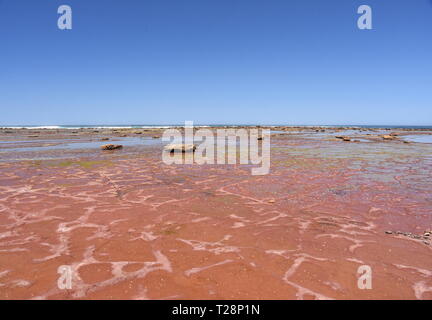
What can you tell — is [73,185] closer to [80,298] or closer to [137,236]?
[137,236]

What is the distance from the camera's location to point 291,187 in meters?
9.59

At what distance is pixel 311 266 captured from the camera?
4355 mm

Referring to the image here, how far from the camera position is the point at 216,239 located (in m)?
5.39

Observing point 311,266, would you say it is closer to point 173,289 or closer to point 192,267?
point 192,267

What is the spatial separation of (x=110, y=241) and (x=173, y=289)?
7.09 ft

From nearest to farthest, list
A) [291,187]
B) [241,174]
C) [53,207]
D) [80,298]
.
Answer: [80,298]
[53,207]
[291,187]
[241,174]

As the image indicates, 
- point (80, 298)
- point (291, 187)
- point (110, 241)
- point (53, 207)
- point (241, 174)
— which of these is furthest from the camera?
point (241, 174)

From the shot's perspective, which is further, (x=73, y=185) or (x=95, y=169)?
(x=95, y=169)

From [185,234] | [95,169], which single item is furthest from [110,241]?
[95,169]

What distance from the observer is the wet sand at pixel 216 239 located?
3.84 metres

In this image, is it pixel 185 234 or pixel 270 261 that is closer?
pixel 270 261

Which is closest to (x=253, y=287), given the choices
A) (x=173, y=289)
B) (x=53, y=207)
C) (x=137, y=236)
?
(x=173, y=289)

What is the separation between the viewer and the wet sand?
3840 millimetres

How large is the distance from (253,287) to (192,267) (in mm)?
1107
